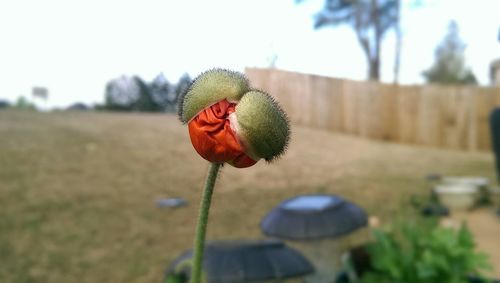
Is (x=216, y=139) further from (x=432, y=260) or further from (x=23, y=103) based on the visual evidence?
(x=23, y=103)

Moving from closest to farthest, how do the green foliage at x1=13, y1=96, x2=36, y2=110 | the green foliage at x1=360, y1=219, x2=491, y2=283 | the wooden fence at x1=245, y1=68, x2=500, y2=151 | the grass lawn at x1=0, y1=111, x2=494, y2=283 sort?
1. the green foliage at x1=360, y1=219, x2=491, y2=283
2. the grass lawn at x1=0, y1=111, x2=494, y2=283
3. the green foliage at x1=13, y1=96, x2=36, y2=110
4. the wooden fence at x1=245, y1=68, x2=500, y2=151

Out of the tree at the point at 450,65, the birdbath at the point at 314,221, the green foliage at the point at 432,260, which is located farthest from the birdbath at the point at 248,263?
the tree at the point at 450,65

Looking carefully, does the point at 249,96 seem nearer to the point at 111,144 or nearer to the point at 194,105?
the point at 194,105

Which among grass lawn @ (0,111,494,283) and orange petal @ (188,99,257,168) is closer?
orange petal @ (188,99,257,168)

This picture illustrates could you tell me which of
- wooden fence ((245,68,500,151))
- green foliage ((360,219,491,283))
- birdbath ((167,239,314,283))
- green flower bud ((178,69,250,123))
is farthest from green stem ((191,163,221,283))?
wooden fence ((245,68,500,151))

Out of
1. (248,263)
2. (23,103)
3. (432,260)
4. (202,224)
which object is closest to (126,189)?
(248,263)

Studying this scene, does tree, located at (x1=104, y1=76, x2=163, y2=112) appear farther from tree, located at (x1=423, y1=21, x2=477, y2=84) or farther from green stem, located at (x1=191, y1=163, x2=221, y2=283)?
tree, located at (x1=423, y1=21, x2=477, y2=84)

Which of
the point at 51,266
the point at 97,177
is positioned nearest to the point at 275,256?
the point at 51,266

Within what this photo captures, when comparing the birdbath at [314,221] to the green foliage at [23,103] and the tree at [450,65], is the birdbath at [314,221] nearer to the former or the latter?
the green foliage at [23,103]
